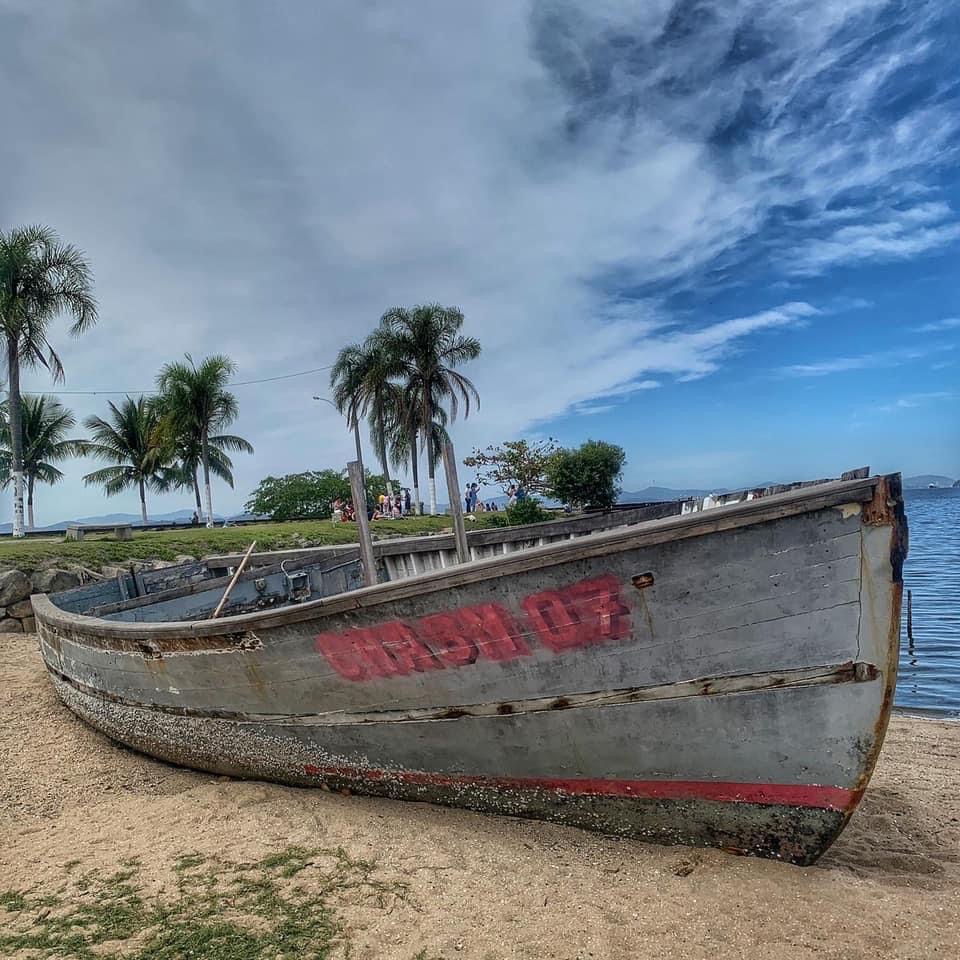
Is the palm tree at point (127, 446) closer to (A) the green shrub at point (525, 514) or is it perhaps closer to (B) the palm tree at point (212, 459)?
(B) the palm tree at point (212, 459)

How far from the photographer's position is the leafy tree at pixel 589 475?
33.8 metres

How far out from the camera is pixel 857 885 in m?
3.27

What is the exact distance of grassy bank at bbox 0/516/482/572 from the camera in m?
13.4

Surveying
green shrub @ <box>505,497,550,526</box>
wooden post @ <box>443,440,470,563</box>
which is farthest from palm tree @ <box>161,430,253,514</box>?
wooden post @ <box>443,440,470,563</box>

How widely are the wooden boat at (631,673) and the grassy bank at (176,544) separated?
809cm

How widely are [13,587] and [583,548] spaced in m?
12.7

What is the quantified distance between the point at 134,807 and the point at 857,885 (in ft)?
15.3

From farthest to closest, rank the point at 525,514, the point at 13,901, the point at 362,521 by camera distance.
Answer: the point at 525,514
the point at 362,521
the point at 13,901

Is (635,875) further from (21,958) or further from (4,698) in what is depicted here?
(4,698)

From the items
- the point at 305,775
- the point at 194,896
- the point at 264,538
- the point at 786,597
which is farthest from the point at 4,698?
the point at 264,538

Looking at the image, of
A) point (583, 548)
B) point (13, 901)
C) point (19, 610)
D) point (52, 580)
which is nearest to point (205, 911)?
point (13, 901)

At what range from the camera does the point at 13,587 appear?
11773mm

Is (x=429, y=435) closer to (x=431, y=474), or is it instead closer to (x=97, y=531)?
(x=431, y=474)

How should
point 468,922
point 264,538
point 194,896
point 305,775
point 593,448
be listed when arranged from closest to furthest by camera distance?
point 468,922
point 194,896
point 305,775
point 264,538
point 593,448
